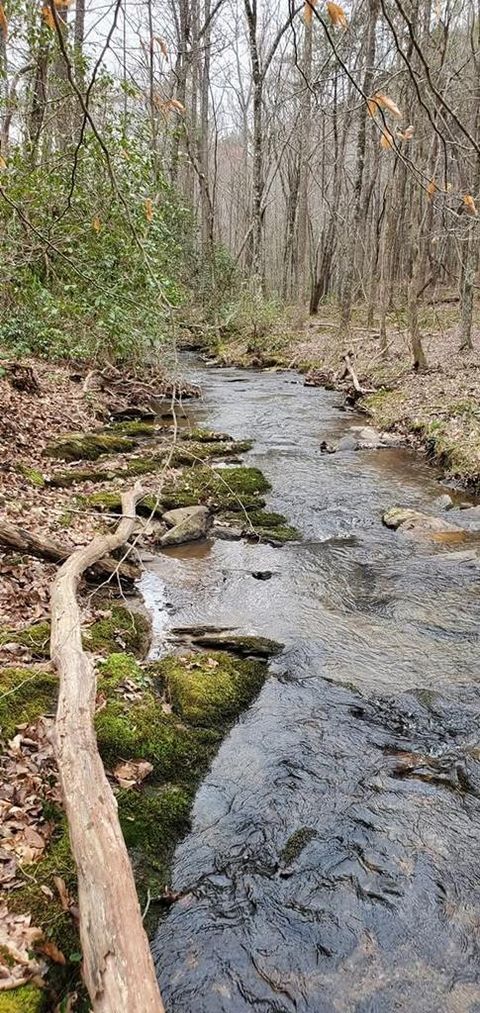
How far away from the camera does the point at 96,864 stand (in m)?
2.78

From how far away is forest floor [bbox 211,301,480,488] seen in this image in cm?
1158

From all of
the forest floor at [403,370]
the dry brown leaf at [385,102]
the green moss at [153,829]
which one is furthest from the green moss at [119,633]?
the forest floor at [403,370]

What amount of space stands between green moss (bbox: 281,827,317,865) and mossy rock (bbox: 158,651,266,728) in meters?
1.04

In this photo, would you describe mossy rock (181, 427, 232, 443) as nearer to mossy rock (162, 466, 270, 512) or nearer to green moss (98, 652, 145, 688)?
mossy rock (162, 466, 270, 512)

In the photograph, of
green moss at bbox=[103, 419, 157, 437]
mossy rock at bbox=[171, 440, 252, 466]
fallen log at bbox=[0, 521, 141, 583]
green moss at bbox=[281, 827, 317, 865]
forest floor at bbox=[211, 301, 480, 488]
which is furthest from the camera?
green moss at bbox=[103, 419, 157, 437]

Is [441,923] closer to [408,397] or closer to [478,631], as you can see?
[478,631]

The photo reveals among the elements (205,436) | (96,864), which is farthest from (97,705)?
(205,436)

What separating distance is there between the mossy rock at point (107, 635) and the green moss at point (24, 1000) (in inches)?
93.7

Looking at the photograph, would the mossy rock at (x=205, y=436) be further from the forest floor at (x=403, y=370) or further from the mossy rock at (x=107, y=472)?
the forest floor at (x=403, y=370)

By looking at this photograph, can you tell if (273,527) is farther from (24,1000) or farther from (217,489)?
(24,1000)

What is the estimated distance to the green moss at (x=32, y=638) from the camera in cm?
477

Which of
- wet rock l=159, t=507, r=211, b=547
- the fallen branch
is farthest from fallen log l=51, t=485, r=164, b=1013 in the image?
the fallen branch

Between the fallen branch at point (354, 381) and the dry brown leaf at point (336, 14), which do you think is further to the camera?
the fallen branch at point (354, 381)

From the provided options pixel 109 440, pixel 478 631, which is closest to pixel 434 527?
pixel 478 631
